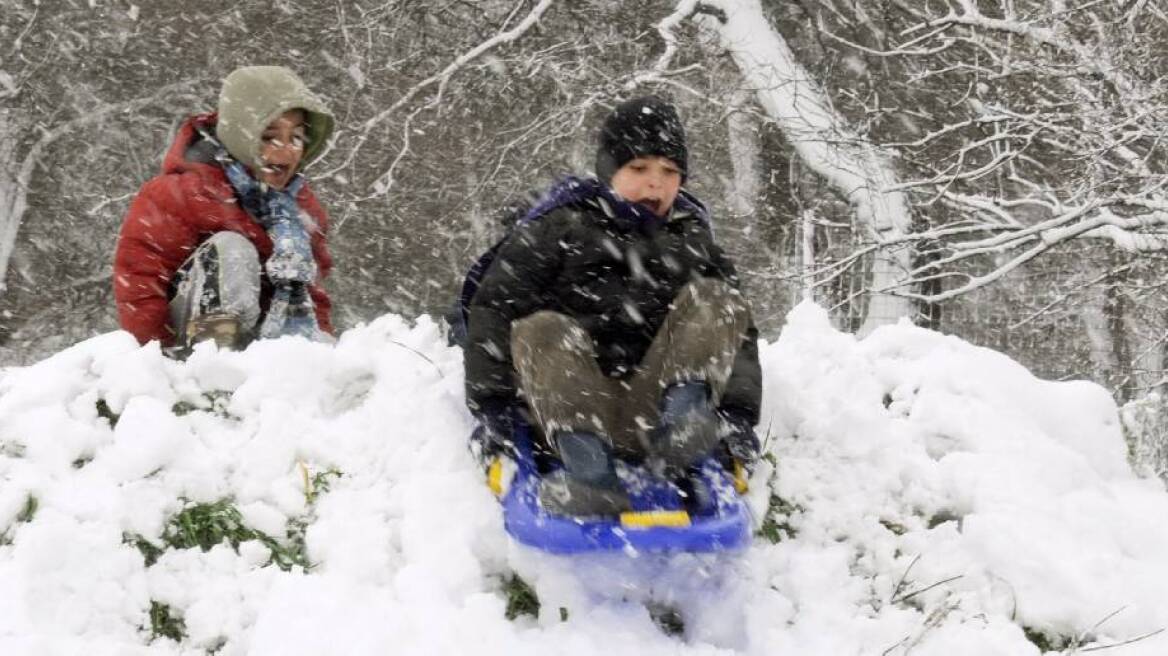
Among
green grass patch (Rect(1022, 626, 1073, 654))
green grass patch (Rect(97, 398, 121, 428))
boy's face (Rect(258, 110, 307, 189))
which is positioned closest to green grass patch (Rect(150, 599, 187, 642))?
green grass patch (Rect(97, 398, 121, 428))

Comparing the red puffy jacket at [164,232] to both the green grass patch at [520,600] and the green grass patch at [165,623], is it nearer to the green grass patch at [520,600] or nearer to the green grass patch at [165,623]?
the green grass patch at [165,623]

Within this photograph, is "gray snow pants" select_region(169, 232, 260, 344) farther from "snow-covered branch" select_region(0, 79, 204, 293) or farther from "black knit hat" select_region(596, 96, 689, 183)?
"snow-covered branch" select_region(0, 79, 204, 293)

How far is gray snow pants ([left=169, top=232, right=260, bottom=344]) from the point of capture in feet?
11.5

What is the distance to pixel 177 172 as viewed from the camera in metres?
3.78

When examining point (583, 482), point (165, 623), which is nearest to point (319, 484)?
point (165, 623)

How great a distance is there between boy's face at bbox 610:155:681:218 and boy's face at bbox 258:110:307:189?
60.3 inches

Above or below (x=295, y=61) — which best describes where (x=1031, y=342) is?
below

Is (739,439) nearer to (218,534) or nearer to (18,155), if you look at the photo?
(218,534)

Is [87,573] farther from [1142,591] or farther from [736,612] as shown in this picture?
[1142,591]

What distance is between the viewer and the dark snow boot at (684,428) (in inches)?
103

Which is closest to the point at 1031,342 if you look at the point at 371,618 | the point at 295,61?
the point at 295,61

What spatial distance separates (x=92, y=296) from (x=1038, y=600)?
631 inches

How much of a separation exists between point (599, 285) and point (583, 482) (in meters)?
0.69

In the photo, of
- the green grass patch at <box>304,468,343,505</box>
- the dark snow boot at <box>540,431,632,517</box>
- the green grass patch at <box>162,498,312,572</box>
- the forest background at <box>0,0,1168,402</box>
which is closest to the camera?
the dark snow boot at <box>540,431,632,517</box>
